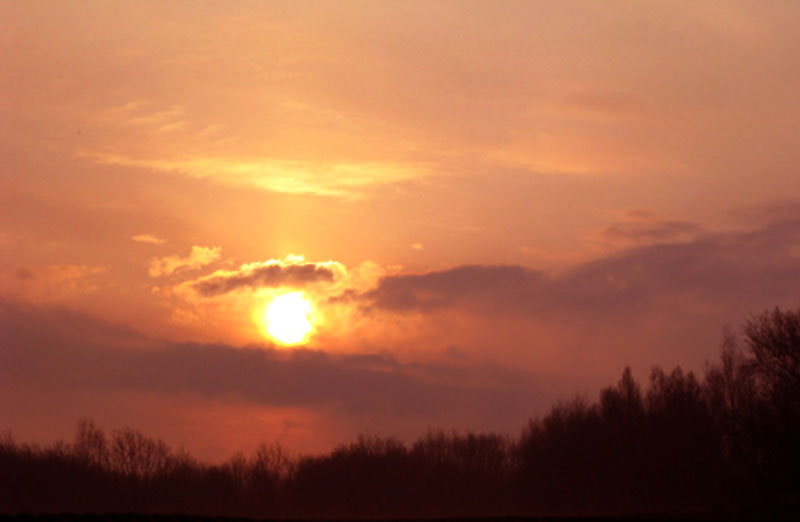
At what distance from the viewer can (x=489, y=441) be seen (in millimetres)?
115688

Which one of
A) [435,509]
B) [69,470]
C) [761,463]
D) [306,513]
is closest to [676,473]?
[761,463]

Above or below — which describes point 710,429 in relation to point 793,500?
above

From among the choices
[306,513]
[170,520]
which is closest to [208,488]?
[306,513]

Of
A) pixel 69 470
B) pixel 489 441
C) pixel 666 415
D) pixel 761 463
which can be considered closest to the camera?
pixel 761 463

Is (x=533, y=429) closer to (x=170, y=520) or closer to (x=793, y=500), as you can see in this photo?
(x=793, y=500)

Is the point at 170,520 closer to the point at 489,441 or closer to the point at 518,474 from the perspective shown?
the point at 518,474

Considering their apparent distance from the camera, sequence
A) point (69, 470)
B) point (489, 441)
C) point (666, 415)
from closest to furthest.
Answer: point (666, 415), point (69, 470), point (489, 441)

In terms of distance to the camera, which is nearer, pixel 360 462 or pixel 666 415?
pixel 666 415

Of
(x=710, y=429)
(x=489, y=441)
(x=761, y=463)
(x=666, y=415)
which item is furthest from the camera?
(x=489, y=441)

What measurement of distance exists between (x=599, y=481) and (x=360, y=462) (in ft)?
98.5

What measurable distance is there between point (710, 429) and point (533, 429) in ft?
83.5

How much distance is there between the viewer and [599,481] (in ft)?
275

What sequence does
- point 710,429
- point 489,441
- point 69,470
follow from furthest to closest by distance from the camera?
point 489,441
point 69,470
point 710,429

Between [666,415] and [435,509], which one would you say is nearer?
[666,415]
